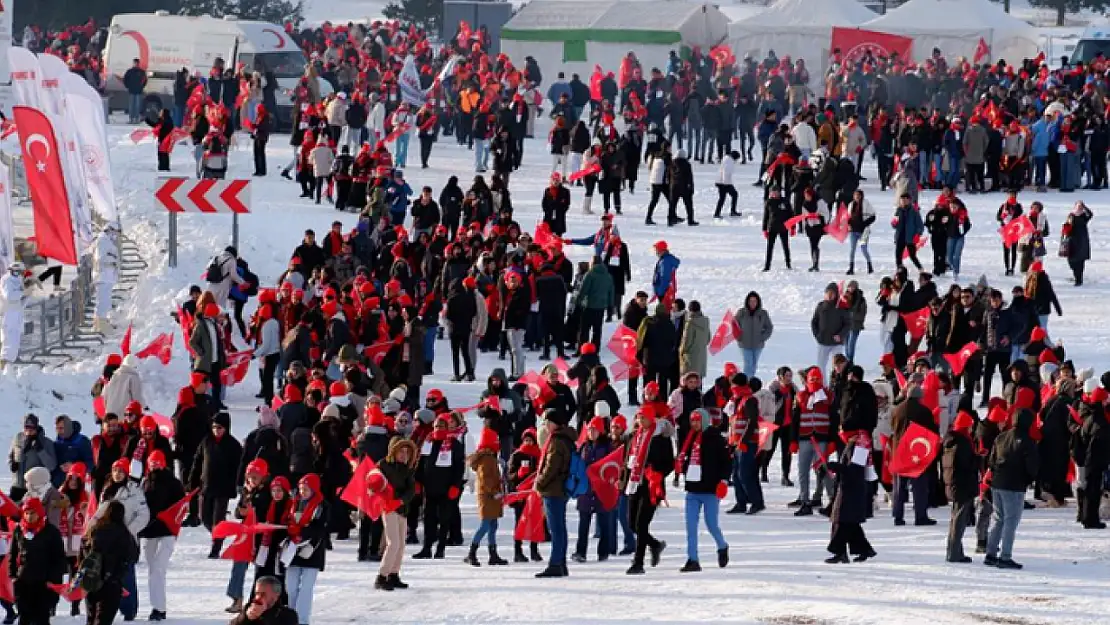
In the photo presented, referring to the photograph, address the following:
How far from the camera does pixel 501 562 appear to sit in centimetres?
1653

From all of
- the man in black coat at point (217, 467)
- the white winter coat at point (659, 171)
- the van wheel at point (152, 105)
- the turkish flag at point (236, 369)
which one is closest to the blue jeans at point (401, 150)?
the white winter coat at point (659, 171)

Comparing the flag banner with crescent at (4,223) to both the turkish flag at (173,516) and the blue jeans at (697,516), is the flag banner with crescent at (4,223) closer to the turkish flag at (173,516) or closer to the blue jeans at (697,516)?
the turkish flag at (173,516)

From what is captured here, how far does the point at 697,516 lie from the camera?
16000mm

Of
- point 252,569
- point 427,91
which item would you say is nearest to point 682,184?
point 427,91

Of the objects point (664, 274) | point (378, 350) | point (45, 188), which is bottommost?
point (378, 350)

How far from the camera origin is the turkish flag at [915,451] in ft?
55.6

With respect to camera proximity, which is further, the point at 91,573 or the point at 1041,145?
the point at 1041,145

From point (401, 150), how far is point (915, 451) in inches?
791

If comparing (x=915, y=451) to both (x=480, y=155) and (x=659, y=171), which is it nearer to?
(x=659, y=171)

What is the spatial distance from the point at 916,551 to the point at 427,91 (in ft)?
87.3

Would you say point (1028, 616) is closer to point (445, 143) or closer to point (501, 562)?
point (501, 562)

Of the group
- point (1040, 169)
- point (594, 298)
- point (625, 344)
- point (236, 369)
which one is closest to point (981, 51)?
point (1040, 169)

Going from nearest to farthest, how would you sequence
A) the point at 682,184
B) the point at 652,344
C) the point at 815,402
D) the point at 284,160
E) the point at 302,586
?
the point at 302,586
the point at 815,402
the point at 652,344
the point at 682,184
the point at 284,160

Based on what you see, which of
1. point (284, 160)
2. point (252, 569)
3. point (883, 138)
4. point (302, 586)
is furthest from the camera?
point (284, 160)
